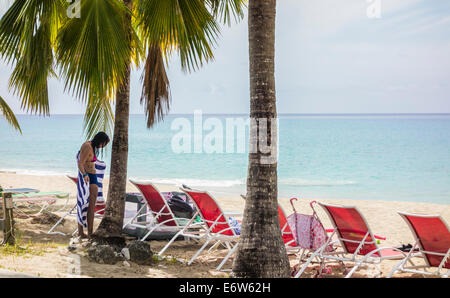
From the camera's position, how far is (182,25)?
615 cm

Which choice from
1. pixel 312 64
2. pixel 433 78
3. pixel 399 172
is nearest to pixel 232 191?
pixel 399 172

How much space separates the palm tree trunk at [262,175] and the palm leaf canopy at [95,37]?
871mm

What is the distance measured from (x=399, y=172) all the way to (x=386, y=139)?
74.8 feet

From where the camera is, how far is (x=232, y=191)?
23.9 metres

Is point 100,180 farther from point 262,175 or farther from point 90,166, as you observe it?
point 262,175

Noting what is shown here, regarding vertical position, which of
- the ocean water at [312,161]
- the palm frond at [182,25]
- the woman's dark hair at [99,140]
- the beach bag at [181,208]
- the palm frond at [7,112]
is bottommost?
the ocean water at [312,161]

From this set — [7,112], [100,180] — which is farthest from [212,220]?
[7,112]

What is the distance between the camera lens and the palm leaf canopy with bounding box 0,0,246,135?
5723mm

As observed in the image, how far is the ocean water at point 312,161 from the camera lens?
26.8 m

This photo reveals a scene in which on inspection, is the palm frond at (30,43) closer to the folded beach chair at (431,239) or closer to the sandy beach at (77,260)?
the sandy beach at (77,260)

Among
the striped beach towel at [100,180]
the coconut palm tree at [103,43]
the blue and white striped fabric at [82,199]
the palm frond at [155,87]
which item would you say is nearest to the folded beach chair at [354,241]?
the coconut palm tree at [103,43]

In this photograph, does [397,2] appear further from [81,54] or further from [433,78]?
[81,54]

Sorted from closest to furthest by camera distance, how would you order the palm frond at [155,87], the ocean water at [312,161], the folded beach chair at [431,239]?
1. the folded beach chair at [431,239]
2. the palm frond at [155,87]
3. the ocean water at [312,161]

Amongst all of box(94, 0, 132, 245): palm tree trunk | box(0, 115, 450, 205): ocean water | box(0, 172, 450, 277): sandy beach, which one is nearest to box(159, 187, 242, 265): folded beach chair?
box(0, 172, 450, 277): sandy beach
